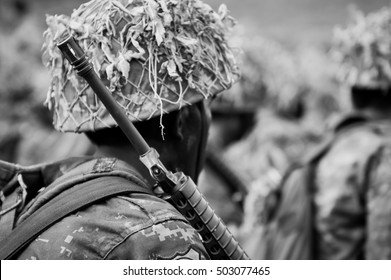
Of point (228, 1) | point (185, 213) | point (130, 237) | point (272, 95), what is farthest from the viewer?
point (228, 1)

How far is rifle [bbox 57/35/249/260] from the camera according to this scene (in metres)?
2.00

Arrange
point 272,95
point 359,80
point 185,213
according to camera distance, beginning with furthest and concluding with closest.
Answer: point 272,95 → point 359,80 → point 185,213

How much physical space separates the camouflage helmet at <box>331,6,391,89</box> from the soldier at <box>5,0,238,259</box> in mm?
2460

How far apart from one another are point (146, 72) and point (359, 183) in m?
2.24

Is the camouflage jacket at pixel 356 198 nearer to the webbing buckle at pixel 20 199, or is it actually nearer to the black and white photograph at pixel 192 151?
the black and white photograph at pixel 192 151

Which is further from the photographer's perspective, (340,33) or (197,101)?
(340,33)

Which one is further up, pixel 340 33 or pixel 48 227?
pixel 48 227

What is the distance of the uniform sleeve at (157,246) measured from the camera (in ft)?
6.41

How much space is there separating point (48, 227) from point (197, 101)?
0.67m

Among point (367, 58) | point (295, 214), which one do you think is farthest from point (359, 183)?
point (367, 58)

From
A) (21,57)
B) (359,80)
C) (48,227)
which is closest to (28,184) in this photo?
(48,227)

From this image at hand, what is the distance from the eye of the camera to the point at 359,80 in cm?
476

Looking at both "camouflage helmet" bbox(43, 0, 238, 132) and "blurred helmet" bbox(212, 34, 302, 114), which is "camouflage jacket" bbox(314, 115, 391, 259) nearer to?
"camouflage helmet" bbox(43, 0, 238, 132)
